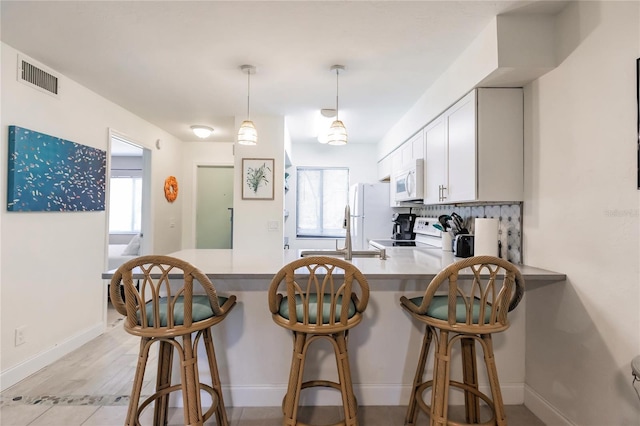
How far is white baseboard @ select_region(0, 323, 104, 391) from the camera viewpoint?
7.23 feet

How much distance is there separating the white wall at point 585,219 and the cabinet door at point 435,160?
63cm

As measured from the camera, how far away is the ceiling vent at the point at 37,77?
230cm

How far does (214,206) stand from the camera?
17.5ft

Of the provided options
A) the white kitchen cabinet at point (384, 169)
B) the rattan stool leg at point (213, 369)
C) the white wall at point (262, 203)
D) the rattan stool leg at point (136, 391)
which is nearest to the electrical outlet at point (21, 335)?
the rattan stool leg at point (136, 391)

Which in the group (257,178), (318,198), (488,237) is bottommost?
(488,237)

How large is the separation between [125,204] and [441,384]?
6.63 meters

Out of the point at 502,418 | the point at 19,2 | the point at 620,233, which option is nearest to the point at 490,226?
the point at 620,233

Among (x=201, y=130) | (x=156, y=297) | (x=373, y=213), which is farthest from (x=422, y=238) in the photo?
(x=156, y=297)

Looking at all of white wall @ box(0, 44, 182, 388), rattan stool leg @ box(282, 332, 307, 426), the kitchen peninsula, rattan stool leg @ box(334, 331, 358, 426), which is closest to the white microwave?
the kitchen peninsula

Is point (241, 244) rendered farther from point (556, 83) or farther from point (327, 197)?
point (556, 83)

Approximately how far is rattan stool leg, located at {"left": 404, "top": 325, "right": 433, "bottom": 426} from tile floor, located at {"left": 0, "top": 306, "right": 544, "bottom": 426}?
61 millimetres

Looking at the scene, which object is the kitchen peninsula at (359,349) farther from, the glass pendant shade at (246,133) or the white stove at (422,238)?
the white stove at (422,238)

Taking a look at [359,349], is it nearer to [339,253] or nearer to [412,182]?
[339,253]

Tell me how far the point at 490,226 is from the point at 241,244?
271 centimetres
